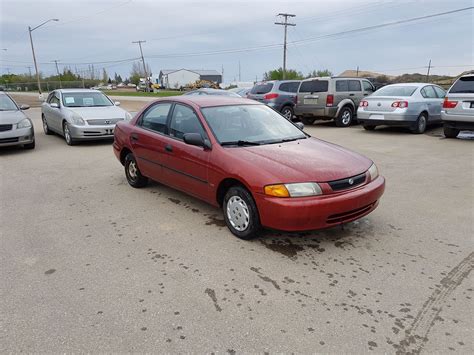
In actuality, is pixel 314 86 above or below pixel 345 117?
above

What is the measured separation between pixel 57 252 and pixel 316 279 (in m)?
2.58

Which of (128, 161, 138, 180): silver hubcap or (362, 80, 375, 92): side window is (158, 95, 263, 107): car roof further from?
(362, 80, 375, 92): side window

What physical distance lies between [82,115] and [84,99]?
51.4 inches

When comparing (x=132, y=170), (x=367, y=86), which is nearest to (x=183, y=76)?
(x=367, y=86)

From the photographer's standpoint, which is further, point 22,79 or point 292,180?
point 22,79

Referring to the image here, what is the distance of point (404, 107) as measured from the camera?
36.0ft

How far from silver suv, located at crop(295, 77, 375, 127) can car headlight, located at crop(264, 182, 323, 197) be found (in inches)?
418

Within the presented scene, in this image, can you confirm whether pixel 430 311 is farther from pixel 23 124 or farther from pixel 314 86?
pixel 314 86

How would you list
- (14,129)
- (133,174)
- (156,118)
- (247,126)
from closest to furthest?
(247,126)
(156,118)
(133,174)
(14,129)

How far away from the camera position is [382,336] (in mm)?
2523

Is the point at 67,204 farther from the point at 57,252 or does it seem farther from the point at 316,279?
the point at 316,279

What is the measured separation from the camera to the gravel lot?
8.26 ft

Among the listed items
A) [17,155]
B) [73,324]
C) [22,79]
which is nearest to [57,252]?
[73,324]

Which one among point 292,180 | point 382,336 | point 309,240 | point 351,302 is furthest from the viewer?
point 309,240
